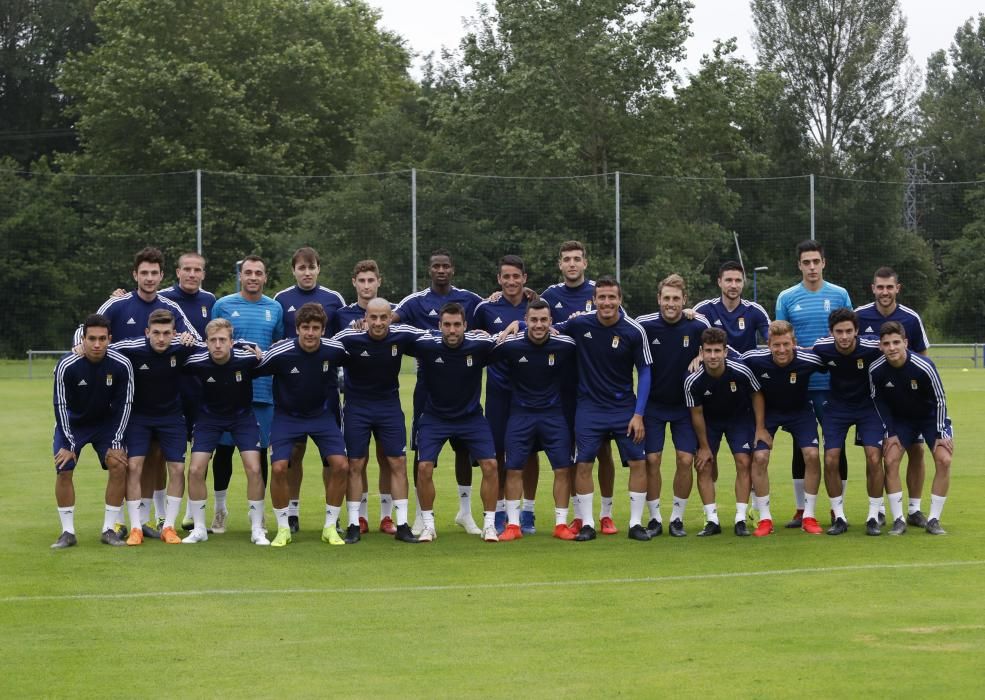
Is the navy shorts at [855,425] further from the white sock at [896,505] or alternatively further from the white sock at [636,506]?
the white sock at [636,506]

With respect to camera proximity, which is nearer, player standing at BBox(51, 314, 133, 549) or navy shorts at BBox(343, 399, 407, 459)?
player standing at BBox(51, 314, 133, 549)

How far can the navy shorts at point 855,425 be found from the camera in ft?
35.9

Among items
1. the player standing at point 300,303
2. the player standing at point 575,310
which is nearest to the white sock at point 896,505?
the player standing at point 575,310

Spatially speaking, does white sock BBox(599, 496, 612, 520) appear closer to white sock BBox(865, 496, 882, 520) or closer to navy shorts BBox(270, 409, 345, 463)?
white sock BBox(865, 496, 882, 520)

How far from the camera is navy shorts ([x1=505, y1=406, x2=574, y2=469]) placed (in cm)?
1088

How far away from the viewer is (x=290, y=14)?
54406mm

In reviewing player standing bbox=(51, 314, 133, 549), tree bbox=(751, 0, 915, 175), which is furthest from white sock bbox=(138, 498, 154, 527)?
tree bbox=(751, 0, 915, 175)

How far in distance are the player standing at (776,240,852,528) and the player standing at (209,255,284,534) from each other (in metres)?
3.93

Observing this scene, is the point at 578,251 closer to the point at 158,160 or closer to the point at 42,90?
the point at 158,160

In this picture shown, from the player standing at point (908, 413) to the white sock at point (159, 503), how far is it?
536cm

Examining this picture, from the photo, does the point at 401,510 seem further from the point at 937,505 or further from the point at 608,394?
the point at 937,505

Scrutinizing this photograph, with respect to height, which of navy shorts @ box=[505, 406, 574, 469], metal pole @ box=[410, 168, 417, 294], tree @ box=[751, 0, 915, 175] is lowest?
navy shorts @ box=[505, 406, 574, 469]

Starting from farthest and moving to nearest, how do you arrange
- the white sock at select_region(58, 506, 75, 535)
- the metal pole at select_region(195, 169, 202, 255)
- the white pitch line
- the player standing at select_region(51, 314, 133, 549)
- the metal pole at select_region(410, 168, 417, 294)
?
the metal pole at select_region(195, 169, 202, 255) < the metal pole at select_region(410, 168, 417, 294) < the white sock at select_region(58, 506, 75, 535) < the player standing at select_region(51, 314, 133, 549) < the white pitch line

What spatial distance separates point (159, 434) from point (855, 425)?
5.10 meters
